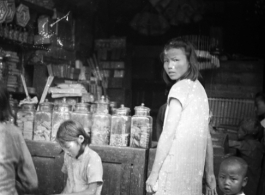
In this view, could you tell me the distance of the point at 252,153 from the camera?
502cm

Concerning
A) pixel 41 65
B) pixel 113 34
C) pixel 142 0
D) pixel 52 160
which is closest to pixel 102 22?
pixel 113 34

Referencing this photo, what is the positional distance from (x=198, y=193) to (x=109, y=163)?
1269 mm

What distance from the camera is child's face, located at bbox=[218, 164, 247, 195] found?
2.83m

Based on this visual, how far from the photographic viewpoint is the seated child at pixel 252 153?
496cm

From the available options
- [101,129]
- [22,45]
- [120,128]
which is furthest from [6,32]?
[120,128]

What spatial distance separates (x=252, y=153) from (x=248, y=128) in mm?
377

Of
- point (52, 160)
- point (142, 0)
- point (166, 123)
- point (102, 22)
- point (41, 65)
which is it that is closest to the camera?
point (166, 123)

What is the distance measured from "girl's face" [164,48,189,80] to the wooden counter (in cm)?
114

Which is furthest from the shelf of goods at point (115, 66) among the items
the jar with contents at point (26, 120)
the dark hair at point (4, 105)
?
the dark hair at point (4, 105)

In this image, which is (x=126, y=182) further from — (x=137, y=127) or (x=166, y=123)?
(x=166, y=123)

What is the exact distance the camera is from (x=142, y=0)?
632cm

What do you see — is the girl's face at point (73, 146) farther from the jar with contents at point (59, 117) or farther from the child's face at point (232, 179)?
the child's face at point (232, 179)

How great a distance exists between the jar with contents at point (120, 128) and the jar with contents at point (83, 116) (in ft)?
0.82

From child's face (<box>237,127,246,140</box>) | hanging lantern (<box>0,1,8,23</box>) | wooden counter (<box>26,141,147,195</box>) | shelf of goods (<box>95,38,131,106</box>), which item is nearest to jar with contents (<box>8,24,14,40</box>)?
hanging lantern (<box>0,1,8,23</box>)
